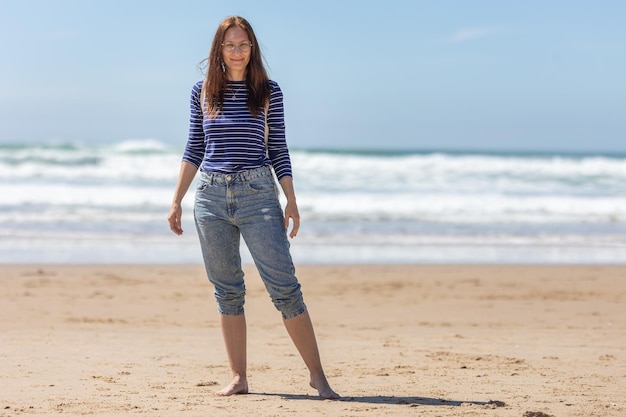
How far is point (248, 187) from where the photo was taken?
3912mm

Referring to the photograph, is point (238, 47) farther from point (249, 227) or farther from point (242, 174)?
point (249, 227)

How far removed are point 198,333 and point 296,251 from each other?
528 centimetres

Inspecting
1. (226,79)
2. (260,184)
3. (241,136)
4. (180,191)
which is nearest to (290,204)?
(260,184)

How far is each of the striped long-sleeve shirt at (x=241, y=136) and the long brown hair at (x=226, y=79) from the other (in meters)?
0.03

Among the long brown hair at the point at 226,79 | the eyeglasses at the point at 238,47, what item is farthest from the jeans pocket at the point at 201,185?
the eyeglasses at the point at 238,47

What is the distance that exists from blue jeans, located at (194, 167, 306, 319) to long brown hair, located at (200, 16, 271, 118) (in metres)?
0.32

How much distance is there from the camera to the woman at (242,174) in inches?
155

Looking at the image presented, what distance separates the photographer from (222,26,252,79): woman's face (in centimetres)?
397

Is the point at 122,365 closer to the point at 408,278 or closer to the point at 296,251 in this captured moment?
the point at 408,278

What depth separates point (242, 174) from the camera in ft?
12.9

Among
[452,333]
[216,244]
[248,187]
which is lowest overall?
[452,333]

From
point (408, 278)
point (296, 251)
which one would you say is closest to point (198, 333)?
point (408, 278)

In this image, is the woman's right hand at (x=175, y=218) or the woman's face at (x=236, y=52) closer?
the woman's face at (x=236, y=52)

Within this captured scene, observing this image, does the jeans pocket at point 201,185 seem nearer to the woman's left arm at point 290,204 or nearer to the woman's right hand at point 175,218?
the woman's right hand at point 175,218
